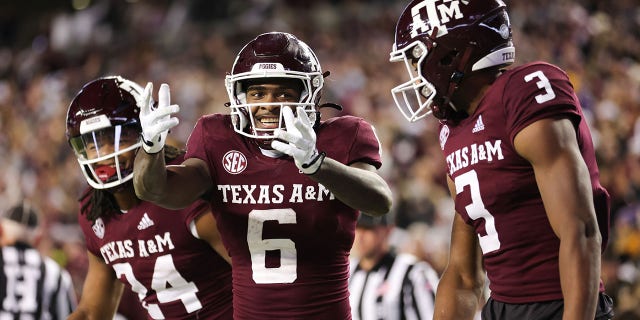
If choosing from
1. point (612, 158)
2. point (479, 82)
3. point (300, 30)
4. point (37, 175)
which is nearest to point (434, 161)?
point (612, 158)

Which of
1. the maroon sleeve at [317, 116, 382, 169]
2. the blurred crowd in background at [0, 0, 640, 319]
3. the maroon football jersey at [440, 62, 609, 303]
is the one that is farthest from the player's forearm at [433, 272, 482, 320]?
the blurred crowd in background at [0, 0, 640, 319]

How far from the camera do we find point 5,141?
12023 mm

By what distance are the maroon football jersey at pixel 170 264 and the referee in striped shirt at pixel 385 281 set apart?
4.60 ft

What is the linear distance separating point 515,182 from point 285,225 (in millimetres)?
834

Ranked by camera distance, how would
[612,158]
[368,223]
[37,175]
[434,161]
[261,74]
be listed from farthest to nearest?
1. [37,175]
2. [434,161]
3. [612,158]
4. [368,223]
5. [261,74]

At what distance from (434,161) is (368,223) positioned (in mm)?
3500

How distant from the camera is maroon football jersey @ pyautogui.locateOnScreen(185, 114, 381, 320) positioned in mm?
3191

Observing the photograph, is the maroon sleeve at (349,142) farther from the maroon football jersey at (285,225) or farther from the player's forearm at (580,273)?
the player's forearm at (580,273)

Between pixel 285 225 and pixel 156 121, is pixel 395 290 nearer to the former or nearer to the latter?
pixel 285 225

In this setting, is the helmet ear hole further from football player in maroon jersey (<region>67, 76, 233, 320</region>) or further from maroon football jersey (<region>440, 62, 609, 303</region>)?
football player in maroon jersey (<region>67, 76, 233, 320</region>)

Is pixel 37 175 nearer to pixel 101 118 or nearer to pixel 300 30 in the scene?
pixel 300 30

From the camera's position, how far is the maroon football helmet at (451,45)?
290cm

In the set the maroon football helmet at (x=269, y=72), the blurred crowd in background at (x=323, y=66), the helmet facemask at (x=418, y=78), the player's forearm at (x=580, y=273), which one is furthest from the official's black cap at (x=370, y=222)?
the player's forearm at (x=580, y=273)

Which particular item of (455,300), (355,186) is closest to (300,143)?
(355,186)
